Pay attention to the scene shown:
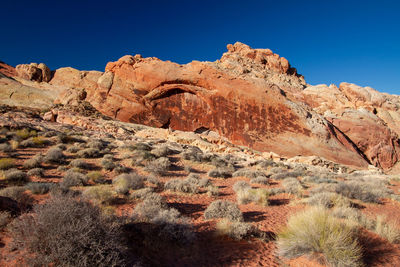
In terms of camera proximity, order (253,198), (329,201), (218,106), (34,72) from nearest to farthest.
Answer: (329,201), (253,198), (218,106), (34,72)

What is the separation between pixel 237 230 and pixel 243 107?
16524mm

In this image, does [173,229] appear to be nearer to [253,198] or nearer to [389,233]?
[253,198]

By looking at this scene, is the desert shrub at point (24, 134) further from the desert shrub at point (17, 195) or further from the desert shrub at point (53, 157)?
the desert shrub at point (17, 195)

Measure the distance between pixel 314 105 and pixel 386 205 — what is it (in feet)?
60.1

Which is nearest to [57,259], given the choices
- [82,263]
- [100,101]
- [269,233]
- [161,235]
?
[82,263]

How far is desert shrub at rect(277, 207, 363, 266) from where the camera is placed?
10.7 feet

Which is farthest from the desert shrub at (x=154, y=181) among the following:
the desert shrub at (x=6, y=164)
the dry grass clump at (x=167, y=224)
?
the desert shrub at (x=6, y=164)

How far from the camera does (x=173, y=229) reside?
12.8 feet

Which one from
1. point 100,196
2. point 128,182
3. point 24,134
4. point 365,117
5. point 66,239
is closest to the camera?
point 66,239

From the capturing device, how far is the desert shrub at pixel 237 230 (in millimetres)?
4098

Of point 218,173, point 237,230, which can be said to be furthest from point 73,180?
point 218,173

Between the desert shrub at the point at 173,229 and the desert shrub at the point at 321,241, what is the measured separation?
172 centimetres

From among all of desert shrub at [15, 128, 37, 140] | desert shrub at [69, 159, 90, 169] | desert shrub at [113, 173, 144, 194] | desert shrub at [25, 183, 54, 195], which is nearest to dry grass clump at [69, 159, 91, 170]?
desert shrub at [69, 159, 90, 169]

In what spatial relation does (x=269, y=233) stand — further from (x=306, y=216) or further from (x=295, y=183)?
(x=295, y=183)
